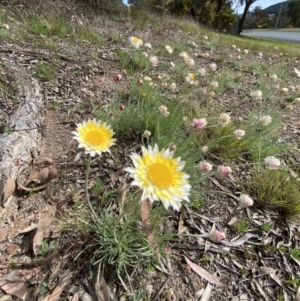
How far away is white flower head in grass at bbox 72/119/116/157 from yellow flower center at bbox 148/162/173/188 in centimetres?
27

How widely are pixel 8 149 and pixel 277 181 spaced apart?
187 cm

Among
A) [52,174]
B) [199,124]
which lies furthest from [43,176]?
[199,124]

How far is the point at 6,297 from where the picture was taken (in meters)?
1.18

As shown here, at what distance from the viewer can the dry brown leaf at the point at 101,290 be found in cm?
124

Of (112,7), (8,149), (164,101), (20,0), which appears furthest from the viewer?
(112,7)

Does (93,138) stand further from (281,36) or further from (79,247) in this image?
(281,36)

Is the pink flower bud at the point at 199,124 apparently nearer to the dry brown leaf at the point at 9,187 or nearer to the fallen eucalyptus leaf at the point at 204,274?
the fallen eucalyptus leaf at the point at 204,274

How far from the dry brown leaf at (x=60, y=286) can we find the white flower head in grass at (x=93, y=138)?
2.20ft

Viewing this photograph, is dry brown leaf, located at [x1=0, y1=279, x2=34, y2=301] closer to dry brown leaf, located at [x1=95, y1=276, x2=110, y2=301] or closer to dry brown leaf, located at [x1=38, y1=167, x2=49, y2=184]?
dry brown leaf, located at [x1=95, y1=276, x2=110, y2=301]

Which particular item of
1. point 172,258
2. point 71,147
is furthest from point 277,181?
point 71,147

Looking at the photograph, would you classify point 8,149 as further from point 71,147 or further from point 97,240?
point 97,240

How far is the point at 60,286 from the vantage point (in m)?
1.25

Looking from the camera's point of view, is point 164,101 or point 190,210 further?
point 164,101

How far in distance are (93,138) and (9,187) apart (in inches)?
30.8
